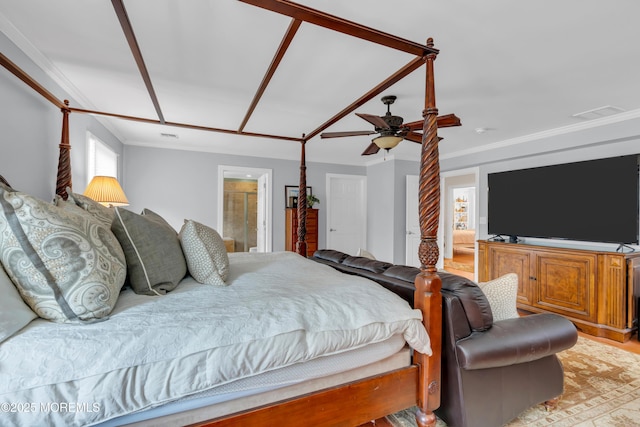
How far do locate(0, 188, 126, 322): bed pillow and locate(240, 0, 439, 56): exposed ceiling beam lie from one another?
1.08 m

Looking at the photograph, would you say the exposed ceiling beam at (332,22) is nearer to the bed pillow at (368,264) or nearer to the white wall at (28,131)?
the bed pillow at (368,264)

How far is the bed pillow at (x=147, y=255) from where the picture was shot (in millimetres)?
1356

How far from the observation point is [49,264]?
1.00m

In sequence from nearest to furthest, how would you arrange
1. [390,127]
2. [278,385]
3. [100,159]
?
[278,385], [390,127], [100,159]

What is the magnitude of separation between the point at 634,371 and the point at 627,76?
7.75ft

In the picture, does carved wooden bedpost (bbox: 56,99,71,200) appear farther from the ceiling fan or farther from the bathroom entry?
the bathroom entry

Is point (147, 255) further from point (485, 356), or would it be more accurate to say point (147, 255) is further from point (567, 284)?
point (567, 284)

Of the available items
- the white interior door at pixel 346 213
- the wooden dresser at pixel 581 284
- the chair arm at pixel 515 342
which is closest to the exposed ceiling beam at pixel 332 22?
the chair arm at pixel 515 342

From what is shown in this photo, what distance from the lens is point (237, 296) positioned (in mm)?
1326

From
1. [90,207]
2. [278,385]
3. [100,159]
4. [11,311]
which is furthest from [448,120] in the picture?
[100,159]

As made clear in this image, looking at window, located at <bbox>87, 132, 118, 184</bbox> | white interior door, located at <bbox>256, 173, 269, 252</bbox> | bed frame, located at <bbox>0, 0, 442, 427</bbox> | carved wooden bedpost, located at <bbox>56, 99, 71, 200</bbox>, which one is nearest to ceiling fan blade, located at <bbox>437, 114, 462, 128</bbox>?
bed frame, located at <bbox>0, 0, 442, 427</bbox>

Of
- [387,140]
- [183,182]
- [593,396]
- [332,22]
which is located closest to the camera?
[332,22]

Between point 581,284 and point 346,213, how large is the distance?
12.5 ft

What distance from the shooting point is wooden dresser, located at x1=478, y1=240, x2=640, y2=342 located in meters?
2.95
